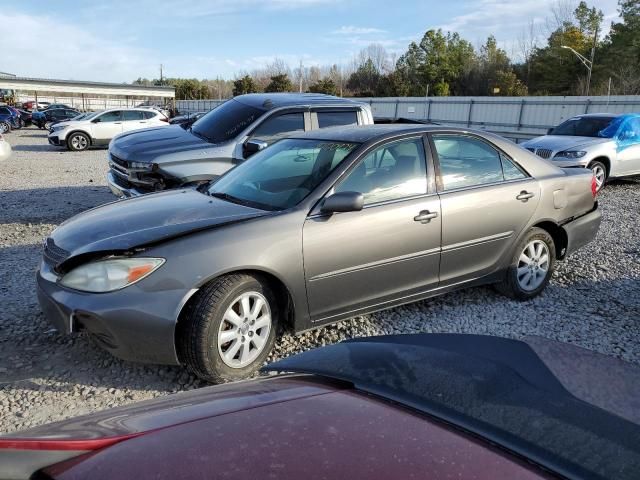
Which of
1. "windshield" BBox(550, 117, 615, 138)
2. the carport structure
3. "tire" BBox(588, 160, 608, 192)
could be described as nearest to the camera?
"tire" BBox(588, 160, 608, 192)

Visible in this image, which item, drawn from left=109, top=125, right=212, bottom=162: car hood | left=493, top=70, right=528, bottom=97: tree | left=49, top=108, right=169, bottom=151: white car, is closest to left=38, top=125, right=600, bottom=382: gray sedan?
left=109, top=125, right=212, bottom=162: car hood

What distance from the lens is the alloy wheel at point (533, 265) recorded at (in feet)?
15.4

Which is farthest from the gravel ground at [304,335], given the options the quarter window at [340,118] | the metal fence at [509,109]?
the metal fence at [509,109]

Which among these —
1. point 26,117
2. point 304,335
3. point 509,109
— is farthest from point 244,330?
point 26,117

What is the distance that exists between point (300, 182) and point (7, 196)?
800 centimetres

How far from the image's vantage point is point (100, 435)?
50.0 inches

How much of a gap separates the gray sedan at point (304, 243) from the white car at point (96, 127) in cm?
1667

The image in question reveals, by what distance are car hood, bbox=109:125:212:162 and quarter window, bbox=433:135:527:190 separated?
11.3ft

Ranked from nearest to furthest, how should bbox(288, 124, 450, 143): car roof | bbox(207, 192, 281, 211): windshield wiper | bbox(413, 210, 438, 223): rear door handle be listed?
bbox(207, 192, 281, 211): windshield wiper < bbox(413, 210, 438, 223): rear door handle < bbox(288, 124, 450, 143): car roof

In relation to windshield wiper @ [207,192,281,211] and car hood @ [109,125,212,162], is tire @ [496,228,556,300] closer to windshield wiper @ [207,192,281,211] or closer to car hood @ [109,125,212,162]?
windshield wiper @ [207,192,281,211]

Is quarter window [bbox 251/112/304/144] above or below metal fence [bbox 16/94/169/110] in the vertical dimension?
below

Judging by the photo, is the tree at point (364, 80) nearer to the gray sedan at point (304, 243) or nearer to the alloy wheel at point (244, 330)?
the gray sedan at point (304, 243)

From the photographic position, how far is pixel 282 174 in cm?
412

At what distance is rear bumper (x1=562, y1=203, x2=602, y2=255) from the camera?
5005mm
